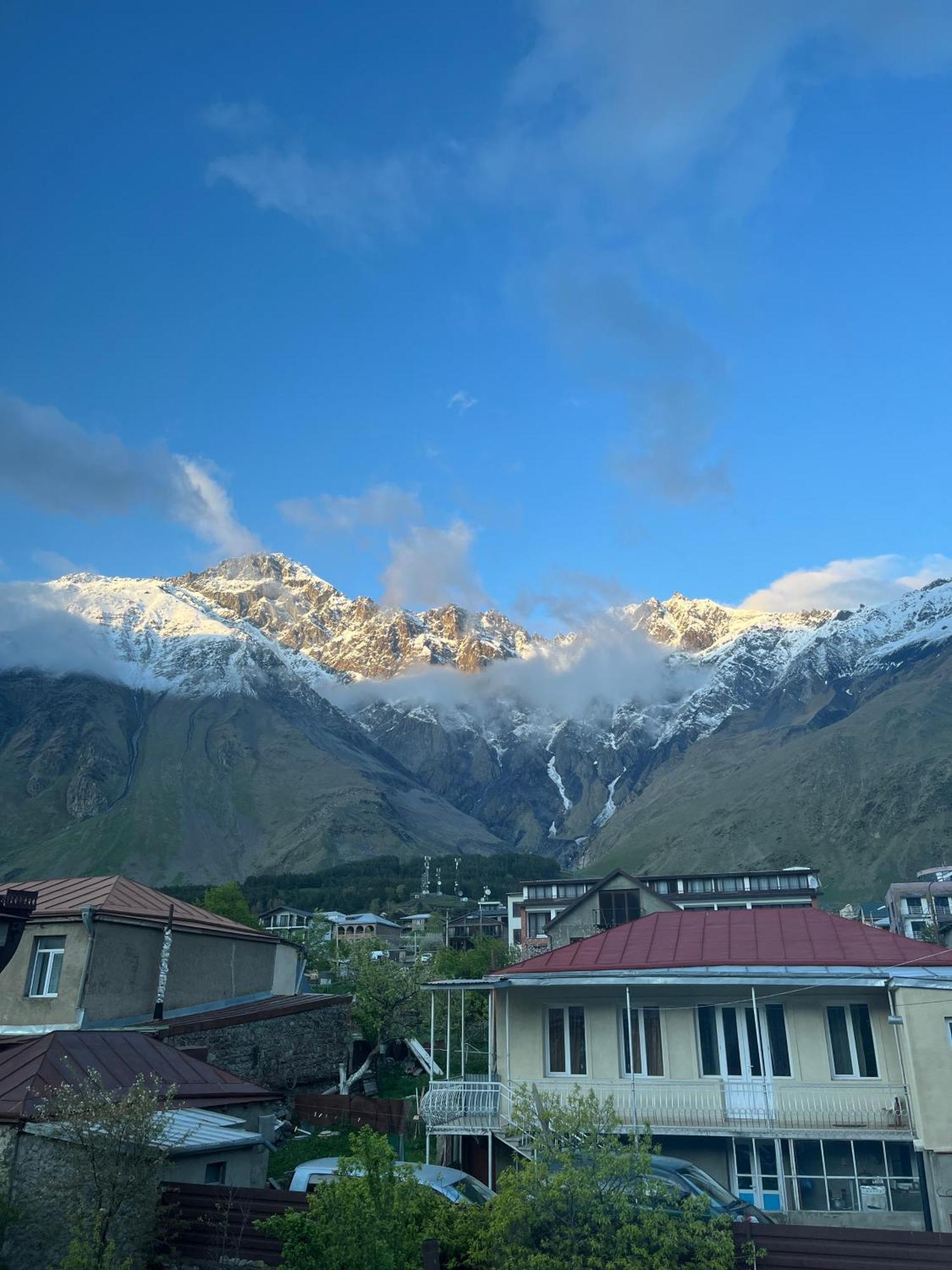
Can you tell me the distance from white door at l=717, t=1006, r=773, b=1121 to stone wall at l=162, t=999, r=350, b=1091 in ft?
48.0

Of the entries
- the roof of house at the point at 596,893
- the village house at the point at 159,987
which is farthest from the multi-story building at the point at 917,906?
the village house at the point at 159,987

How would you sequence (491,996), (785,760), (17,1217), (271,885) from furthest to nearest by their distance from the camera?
(785,760)
(271,885)
(491,996)
(17,1217)

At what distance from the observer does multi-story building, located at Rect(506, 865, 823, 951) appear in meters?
75.1

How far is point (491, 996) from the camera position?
24.5 meters

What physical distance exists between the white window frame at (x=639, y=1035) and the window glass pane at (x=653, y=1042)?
0.05 ft

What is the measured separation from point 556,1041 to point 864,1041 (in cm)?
702

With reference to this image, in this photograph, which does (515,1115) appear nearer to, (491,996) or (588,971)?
(588,971)

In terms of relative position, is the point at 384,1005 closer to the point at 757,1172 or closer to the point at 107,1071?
the point at 757,1172

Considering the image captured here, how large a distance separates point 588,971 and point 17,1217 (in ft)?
43.1

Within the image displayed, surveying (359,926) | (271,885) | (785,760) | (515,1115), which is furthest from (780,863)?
(515,1115)

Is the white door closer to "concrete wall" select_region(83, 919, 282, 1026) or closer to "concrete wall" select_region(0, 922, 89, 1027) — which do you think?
"concrete wall" select_region(83, 919, 282, 1026)

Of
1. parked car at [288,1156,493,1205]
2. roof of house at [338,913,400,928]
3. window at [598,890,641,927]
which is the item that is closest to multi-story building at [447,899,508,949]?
roof of house at [338,913,400,928]

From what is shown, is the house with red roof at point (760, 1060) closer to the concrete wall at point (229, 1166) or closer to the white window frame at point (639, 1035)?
the white window frame at point (639, 1035)

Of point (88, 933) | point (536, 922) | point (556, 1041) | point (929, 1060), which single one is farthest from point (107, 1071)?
point (536, 922)
